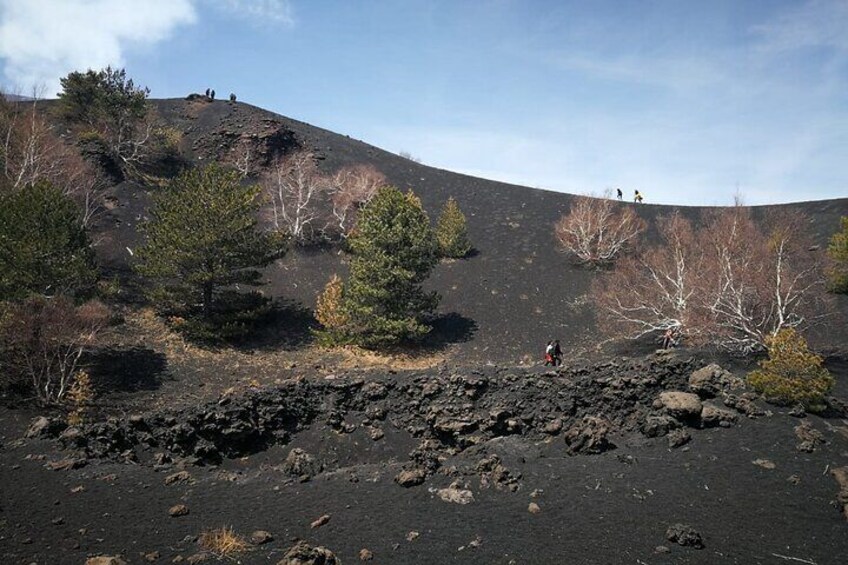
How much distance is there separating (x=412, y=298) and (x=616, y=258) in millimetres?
17784

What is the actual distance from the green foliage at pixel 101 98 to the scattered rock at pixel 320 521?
38845 mm

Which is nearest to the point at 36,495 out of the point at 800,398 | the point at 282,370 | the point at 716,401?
the point at 282,370

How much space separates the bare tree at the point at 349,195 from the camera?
38.8 metres

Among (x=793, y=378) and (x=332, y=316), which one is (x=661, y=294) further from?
(x=332, y=316)

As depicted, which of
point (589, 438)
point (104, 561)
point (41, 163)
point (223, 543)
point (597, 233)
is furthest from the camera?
point (597, 233)

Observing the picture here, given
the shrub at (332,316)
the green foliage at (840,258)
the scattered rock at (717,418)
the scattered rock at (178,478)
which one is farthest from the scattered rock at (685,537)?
the shrub at (332,316)

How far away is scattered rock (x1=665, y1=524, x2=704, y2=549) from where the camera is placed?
8289 mm

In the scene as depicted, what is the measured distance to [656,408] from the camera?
13758mm

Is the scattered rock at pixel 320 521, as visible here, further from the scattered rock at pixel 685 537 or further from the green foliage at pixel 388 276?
the green foliage at pixel 388 276

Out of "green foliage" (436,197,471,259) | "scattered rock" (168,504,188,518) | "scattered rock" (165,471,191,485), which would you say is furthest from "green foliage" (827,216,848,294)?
"scattered rock" (165,471,191,485)

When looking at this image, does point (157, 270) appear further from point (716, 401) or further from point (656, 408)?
point (716, 401)

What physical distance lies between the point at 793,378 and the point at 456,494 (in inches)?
378

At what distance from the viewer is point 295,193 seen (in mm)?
38938

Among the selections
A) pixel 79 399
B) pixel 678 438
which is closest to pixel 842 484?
pixel 678 438
